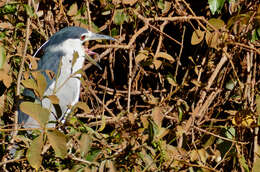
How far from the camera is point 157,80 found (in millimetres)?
2691

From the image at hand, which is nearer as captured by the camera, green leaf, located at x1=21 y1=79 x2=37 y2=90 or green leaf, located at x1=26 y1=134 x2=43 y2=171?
green leaf, located at x1=26 y1=134 x2=43 y2=171

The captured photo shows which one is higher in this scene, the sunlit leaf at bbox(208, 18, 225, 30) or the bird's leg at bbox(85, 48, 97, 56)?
the sunlit leaf at bbox(208, 18, 225, 30)

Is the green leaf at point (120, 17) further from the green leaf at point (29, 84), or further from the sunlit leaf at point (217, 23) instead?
the green leaf at point (29, 84)

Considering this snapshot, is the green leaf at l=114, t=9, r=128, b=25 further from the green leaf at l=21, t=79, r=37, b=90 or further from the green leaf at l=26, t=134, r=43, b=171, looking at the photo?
the green leaf at l=26, t=134, r=43, b=171

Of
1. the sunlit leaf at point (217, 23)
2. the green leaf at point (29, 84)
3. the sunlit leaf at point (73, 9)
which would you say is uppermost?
the sunlit leaf at point (73, 9)

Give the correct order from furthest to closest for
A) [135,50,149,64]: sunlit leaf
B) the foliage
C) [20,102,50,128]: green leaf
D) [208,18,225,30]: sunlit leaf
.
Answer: [135,50,149,64]: sunlit leaf, [208,18,225,30]: sunlit leaf, the foliage, [20,102,50,128]: green leaf

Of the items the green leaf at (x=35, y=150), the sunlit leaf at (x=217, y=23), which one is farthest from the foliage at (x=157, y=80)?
the green leaf at (x=35, y=150)

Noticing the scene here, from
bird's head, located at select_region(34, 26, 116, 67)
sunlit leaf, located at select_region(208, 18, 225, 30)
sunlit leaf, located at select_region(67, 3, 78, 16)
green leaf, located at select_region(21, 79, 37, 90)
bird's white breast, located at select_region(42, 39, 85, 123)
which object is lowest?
bird's white breast, located at select_region(42, 39, 85, 123)

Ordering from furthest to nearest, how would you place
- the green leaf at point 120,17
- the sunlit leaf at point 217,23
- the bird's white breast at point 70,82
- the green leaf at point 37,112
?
the bird's white breast at point 70,82
the green leaf at point 120,17
the sunlit leaf at point 217,23
the green leaf at point 37,112

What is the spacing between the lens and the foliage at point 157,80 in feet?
5.61

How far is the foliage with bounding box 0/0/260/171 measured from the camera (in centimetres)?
171

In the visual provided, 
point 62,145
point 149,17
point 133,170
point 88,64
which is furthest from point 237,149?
point 88,64

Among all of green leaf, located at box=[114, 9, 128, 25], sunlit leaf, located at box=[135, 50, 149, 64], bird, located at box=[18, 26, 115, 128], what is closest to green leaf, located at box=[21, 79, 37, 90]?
sunlit leaf, located at box=[135, 50, 149, 64]

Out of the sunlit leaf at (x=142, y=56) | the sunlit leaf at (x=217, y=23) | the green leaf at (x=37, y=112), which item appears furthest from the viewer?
the sunlit leaf at (x=142, y=56)
